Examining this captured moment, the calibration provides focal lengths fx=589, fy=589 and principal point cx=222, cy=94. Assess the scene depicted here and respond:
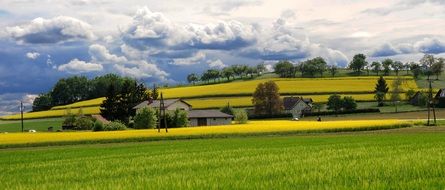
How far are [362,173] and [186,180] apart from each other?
15.0ft

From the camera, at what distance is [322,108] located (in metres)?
150

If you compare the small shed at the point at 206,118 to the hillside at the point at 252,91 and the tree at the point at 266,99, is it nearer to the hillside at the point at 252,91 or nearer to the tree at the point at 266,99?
the tree at the point at 266,99

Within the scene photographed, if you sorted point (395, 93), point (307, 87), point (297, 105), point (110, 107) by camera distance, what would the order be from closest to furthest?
point (110, 107) < point (297, 105) < point (395, 93) < point (307, 87)

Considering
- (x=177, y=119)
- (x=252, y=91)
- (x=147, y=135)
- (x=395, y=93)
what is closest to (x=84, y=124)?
(x=177, y=119)

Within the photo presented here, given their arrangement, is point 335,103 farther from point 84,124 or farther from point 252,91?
point 84,124

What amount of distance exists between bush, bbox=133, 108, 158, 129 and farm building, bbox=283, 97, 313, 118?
167ft

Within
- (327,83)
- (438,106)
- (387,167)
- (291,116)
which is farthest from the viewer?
(327,83)

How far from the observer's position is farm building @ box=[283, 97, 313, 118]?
5851 inches

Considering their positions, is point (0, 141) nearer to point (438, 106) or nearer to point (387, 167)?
point (387, 167)

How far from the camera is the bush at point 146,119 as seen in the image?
102500 millimetres

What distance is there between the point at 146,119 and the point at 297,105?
192 feet

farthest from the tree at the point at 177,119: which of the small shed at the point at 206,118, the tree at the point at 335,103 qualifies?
the tree at the point at 335,103

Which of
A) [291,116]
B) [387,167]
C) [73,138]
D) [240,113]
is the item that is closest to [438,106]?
[291,116]

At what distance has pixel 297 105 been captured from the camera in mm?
151125
